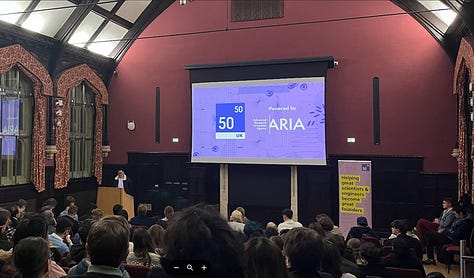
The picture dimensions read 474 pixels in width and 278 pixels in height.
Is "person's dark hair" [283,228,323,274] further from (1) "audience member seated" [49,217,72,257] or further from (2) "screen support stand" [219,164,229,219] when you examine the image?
(2) "screen support stand" [219,164,229,219]

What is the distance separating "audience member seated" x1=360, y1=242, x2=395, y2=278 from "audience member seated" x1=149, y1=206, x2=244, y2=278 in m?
2.46

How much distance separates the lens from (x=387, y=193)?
25.8 feet

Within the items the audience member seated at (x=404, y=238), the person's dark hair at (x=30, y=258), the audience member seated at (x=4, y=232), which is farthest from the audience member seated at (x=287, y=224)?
the person's dark hair at (x=30, y=258)

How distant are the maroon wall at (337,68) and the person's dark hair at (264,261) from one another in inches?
275

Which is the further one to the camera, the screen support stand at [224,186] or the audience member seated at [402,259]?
the screen support stand at [224,186]

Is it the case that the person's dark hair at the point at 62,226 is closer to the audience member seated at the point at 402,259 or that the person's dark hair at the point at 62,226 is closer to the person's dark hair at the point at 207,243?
the audience member seated at the point at 402,259

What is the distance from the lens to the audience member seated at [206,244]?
1.13 m

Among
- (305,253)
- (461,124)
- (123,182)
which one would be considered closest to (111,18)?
(123,182)

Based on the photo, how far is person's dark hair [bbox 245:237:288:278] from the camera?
154 centimetres

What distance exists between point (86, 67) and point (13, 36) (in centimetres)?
190

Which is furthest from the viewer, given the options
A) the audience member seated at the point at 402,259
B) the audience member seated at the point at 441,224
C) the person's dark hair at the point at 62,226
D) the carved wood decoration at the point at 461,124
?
the carved wood decoration at the point at 461,124

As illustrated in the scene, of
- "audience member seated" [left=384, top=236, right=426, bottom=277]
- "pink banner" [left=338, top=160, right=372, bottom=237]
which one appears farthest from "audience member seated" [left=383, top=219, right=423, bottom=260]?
"pink banner" [left=338, top=160, right=372, bottom=237]


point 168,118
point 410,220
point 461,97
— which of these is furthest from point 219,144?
point 461,97

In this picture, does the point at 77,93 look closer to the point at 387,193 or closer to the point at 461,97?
the point at 387,193
